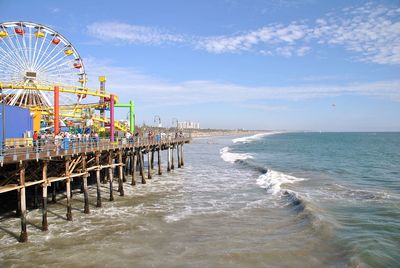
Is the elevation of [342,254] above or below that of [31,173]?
below

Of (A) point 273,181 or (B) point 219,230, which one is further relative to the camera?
(A) point 273,181

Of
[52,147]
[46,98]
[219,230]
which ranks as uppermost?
[46,98]

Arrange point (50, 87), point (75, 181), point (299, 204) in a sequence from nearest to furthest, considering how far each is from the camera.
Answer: point (299, 204)
point (75, 181)
point (50, 87)

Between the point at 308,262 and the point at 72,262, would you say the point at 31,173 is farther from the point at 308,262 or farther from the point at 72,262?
the point at 308,262

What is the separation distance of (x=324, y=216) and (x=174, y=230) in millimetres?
7386

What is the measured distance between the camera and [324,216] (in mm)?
17078

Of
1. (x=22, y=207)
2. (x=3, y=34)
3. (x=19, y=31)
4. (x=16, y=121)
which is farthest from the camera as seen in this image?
(x=19, y=31)

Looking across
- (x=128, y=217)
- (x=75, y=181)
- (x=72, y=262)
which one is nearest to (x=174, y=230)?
(x=128, y=217)

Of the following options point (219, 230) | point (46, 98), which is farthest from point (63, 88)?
point (219, 230)

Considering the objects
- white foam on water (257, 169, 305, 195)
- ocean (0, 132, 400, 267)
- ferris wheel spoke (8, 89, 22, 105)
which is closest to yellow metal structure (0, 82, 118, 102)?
ferris wheel spoke (8, 89, 22, 105)

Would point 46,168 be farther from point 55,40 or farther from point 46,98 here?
point 55,40

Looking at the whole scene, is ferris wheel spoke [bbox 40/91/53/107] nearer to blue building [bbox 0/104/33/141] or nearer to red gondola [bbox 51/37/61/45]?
red gondola [bbox 51/37/61/45]

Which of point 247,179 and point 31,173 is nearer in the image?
point 31,173

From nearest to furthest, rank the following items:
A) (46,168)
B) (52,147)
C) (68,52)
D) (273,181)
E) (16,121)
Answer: (46,168) < (52,147) < (16,121) < (273,181) < (68,52)
